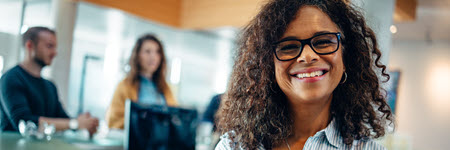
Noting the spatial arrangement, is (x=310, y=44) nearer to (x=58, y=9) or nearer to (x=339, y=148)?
(x=339, y=148)

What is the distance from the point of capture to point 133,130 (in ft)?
8.07

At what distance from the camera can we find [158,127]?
8.42 ft

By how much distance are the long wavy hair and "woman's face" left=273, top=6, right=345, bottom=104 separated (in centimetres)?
273

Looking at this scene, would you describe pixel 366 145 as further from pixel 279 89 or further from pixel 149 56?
pixel 149 56

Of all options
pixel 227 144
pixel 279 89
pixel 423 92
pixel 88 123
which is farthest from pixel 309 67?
pixel 88 123

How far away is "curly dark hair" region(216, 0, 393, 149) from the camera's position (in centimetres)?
125

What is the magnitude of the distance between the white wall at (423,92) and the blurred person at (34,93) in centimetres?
221

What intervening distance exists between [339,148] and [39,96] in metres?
2.33

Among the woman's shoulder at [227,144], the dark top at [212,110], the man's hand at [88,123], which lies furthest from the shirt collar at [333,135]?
the man's hand at [88,123]

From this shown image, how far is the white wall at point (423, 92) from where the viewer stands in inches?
70.4

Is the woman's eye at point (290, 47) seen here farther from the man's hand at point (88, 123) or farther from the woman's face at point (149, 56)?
the woman's face at point (149, 56)

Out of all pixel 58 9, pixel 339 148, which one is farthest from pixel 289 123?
pixel 58 9

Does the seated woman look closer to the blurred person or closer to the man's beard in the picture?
the blurred person

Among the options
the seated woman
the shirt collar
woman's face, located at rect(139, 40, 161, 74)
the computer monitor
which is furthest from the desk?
woman's face, located at rect(139, 40, 161, 74)
